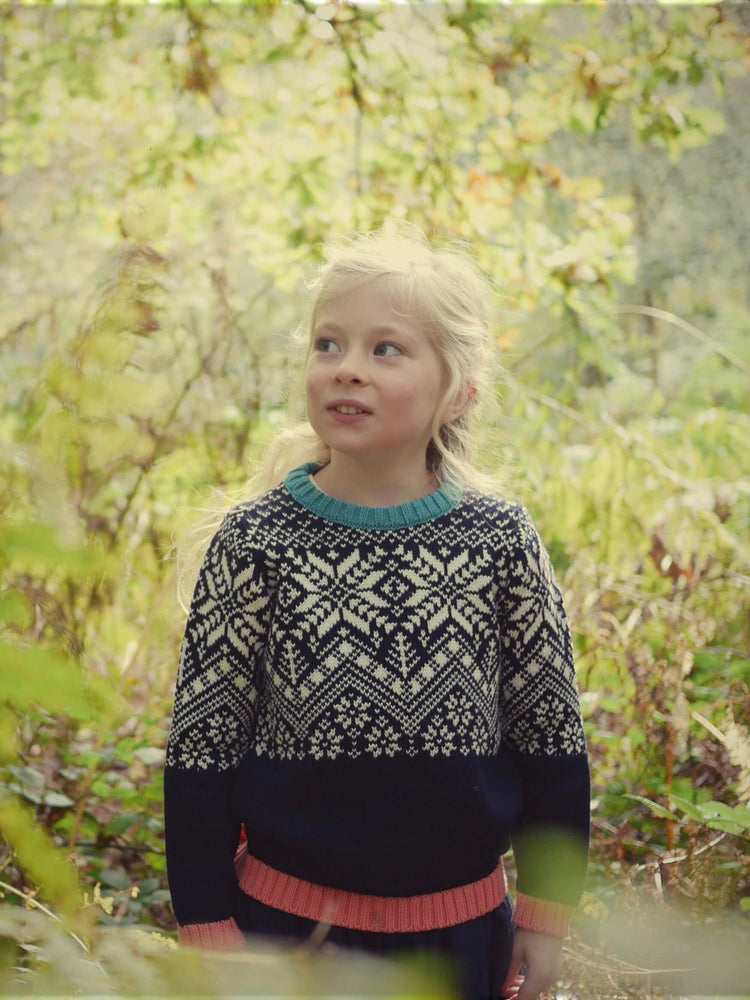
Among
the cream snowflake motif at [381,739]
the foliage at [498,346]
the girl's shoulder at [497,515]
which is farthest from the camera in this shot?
the foliage at [498,346]

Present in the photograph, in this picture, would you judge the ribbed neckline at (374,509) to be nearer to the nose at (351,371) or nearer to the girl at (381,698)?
the girl at (381,698)

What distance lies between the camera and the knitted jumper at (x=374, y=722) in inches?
52.1

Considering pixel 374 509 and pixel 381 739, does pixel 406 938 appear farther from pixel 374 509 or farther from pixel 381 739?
pixel 374 509

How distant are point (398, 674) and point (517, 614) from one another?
0.20m

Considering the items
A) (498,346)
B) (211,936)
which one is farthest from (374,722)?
(498,346)

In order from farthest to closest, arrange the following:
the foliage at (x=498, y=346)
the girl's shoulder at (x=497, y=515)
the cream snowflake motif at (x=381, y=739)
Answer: the foliage at (x=498, y=346), the girl's shoulder at (x=497, y=515), the cream snowflake motif at (x=381, y=739)

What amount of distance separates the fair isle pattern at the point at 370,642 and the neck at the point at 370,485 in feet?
0.17

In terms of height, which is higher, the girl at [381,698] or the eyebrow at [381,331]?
the eyebrow at [381,331]

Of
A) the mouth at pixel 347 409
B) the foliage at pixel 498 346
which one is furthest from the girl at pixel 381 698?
the foliage at pixel 498 346

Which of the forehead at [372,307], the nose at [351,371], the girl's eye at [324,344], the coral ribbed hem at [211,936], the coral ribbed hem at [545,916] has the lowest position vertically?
the coral ribbed hem at [211,936]

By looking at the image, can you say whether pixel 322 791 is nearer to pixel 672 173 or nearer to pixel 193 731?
pixel 193 731

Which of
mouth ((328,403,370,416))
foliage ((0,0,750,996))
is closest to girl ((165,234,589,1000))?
mouth ((328,403,370,416))

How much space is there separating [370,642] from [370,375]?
364 millimetres

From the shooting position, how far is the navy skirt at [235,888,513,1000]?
1329 millimetres
